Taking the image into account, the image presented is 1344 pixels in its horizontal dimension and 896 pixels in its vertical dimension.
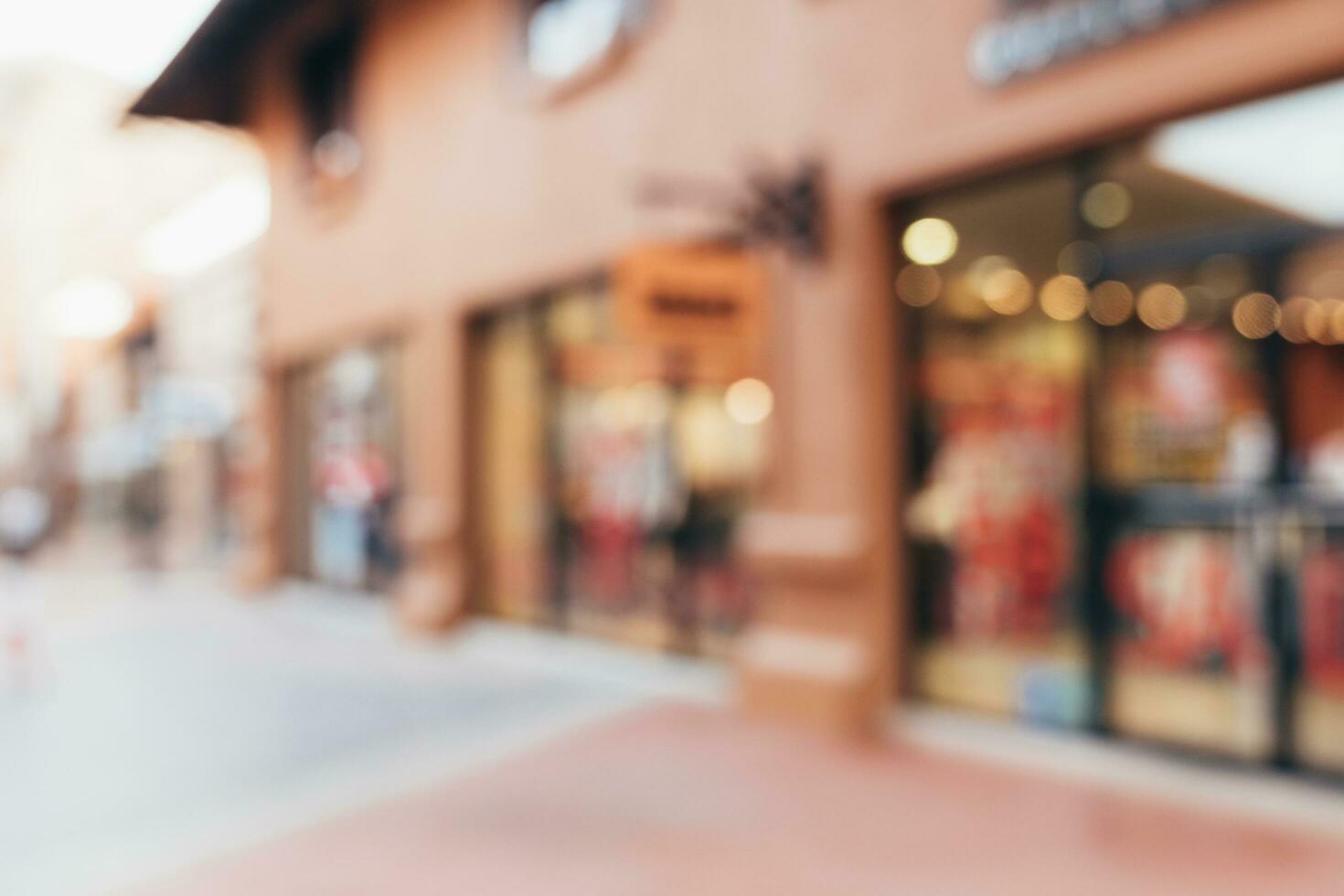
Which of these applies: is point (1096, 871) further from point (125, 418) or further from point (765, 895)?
point (125, 418)

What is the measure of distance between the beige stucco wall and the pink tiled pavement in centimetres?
112

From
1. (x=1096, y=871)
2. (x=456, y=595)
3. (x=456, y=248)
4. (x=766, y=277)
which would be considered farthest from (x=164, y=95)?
(x=1096, y=871)

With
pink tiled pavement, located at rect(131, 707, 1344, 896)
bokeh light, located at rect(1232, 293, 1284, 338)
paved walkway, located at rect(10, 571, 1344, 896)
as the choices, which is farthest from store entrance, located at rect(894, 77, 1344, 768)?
pink tiled pavement, located at rect(131, 707, 1344, 896)

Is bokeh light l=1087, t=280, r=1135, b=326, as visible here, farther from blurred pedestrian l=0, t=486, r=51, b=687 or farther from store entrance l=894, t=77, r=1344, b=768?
blurred pedestrian l=0, t=486, r=51, b=687

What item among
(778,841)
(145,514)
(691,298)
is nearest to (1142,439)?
(691,298)

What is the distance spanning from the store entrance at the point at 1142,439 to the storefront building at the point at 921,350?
0.06ft

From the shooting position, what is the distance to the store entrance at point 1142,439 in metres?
4.74

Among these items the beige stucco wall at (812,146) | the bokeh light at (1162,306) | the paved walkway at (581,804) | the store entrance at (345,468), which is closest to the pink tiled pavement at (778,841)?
the paved walkway at (581,804)

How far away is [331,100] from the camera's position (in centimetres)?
1199

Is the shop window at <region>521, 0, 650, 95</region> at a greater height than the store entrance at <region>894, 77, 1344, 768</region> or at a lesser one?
greater

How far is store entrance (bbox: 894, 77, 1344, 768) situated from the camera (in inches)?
187

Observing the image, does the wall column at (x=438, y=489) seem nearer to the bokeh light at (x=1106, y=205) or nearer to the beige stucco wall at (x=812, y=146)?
the beige stucco wall at (x=812, y=146)

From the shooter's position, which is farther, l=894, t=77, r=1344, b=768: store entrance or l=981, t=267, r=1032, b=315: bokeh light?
l=981, t=267, r=1032, b=315: bokeh light

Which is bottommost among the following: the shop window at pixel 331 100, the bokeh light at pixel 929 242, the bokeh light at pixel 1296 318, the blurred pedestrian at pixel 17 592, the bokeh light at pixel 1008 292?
the blurred pedestrian at pixel 17 592
